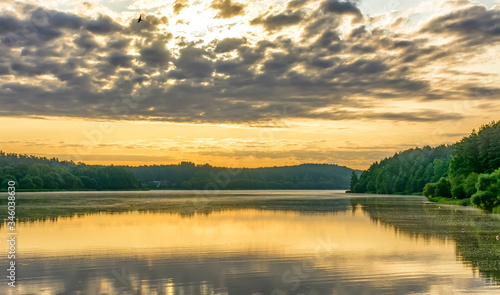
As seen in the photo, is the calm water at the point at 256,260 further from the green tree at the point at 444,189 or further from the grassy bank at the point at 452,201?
the green tree at the point at 444,189

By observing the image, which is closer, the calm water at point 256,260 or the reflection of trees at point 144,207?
the calm water at point 256,260

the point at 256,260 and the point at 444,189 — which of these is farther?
the point at 444,189

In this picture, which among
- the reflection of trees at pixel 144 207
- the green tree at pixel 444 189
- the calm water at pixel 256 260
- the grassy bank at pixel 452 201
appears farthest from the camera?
the green tree at pixel 444 189

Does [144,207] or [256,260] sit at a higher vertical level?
[256,260]

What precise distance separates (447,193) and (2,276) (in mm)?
113535

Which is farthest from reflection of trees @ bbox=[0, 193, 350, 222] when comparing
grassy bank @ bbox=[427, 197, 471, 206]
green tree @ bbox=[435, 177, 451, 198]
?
green tree @ bbox=[435, 177, 451, 198]

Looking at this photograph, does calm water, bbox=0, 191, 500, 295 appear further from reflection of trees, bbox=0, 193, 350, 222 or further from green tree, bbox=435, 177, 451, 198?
green tree, bbox=435, 177, 451, 198

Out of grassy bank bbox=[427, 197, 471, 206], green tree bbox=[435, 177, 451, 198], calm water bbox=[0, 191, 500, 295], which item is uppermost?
green tree bbox=[435, 177, 451, 198]

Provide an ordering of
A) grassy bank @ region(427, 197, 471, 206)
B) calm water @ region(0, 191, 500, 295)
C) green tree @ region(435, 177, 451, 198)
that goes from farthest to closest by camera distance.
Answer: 1. green tree @ region(435, 177, 451, 198)
2. grassy bank @ region(427, 197, 471, 206)
3. calm water @ region(0, 191, 500, 295)

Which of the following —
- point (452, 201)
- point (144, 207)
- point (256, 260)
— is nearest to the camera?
point (256, 260)

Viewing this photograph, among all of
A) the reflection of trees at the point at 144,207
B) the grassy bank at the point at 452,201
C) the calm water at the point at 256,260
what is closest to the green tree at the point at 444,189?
the grassy bank at the point at 452,201

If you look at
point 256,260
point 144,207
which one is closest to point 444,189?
point 144,207

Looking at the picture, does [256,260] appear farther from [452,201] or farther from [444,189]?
[444,189]

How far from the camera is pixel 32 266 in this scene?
2672 cm
